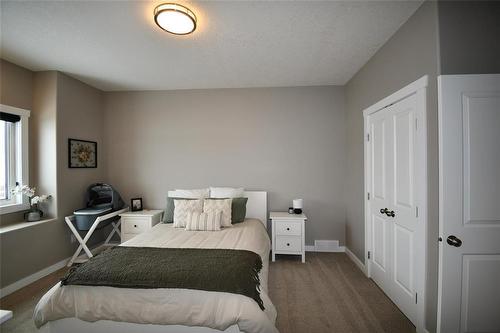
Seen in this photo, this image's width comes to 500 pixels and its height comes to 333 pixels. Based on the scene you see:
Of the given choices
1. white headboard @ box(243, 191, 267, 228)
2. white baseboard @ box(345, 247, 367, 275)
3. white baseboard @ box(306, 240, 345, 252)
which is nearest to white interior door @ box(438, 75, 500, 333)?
white baseboard @ box(345, 247, 367, 275)

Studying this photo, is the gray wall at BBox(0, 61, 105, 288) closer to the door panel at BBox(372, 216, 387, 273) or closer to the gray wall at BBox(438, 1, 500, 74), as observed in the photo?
the door panel at BBox(372, 216, 387, 273)

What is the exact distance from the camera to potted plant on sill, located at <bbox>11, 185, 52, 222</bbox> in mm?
2727

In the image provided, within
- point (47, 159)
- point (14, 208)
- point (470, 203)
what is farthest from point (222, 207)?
point (14, 208)

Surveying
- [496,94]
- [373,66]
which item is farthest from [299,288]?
[373,66]

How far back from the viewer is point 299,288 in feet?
8.16

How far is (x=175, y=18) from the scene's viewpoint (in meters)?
1.75

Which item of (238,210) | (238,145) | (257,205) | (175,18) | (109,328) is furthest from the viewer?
(238,145)

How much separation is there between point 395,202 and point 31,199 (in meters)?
4.36

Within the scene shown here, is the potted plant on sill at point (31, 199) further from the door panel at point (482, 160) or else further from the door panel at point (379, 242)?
the door panel at point (482, 160)

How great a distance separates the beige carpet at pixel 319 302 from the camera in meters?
1.91

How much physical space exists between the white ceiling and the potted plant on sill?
5.14ft

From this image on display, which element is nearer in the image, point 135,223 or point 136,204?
point 135,223

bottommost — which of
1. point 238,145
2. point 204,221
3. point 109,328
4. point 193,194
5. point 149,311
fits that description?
point 109,328

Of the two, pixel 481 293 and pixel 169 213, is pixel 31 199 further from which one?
pixel 481 293
